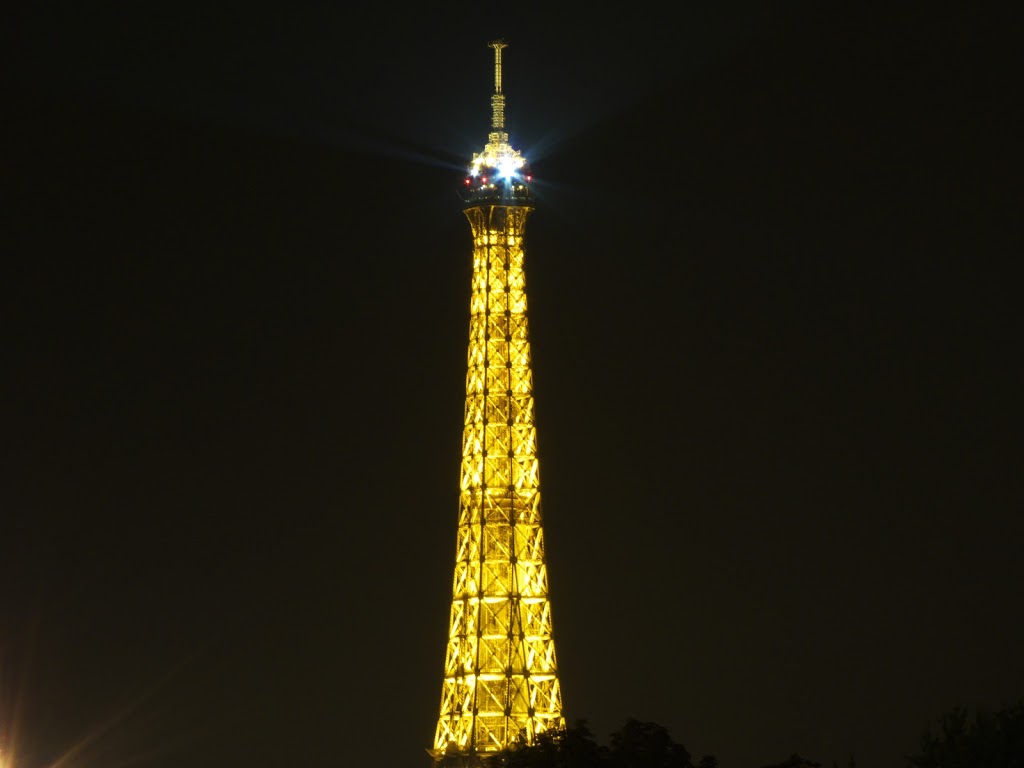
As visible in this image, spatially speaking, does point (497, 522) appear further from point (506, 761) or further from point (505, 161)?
point (506, 761)

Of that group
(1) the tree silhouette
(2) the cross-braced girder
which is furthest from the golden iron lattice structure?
(1) the tree silhouette

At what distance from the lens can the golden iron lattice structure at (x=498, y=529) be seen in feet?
464

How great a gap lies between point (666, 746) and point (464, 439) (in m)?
36.5

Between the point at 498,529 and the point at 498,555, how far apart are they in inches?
45.6

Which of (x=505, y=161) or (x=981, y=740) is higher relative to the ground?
(x=505, y=161)

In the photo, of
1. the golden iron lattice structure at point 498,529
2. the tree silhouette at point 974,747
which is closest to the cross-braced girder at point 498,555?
the golden iron lattice structure at point 498,529

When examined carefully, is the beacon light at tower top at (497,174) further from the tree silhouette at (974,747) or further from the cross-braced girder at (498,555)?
the tree silhouette at (974,747)

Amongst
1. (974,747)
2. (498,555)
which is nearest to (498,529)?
(498,555)

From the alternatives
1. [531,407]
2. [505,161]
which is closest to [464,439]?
[531,407]

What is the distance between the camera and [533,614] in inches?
5610

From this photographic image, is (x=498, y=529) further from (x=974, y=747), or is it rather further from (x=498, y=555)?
(x=974, y=747)

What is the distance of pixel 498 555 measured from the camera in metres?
143

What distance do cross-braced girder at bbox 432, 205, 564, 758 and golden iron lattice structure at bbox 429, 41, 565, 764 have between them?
0.04 m

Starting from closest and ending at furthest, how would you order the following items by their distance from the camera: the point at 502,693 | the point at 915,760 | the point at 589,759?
the point at 915,760
the point at 589,759
the point at 502,693
